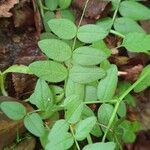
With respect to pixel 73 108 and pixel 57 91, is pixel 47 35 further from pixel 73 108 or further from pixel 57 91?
pixel 73 108

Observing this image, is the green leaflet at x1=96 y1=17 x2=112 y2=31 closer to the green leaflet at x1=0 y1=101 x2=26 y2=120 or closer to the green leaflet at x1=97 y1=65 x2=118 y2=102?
the green leaflet at x1=97 y1=65 x2=118 y2=102

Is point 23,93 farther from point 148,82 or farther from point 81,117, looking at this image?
point 148,82

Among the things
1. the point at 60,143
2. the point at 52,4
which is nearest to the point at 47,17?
the point at 52,4

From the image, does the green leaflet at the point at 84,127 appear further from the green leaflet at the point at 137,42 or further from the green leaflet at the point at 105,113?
the green leaflet at the point at 137,42

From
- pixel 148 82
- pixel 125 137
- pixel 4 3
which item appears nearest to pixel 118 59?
pixel 148 82

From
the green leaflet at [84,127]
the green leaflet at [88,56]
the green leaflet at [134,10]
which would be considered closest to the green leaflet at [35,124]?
the green leaflet at [84,127]

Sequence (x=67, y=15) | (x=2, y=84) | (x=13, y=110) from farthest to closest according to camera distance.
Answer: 1. (x=67, y=15)
2. (x=2, y=84)
3. (x=13, y=110)

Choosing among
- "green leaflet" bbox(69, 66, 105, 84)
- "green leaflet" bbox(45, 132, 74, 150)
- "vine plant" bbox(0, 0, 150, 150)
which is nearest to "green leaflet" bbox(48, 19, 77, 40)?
"vine plant" bbox(0, 0, 150, 150)
